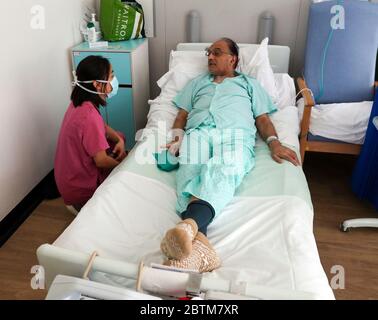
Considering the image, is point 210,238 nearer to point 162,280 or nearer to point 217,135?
point 162,280

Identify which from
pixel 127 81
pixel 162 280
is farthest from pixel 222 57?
pixel 162 280

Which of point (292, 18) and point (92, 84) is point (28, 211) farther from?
point (292, 18)

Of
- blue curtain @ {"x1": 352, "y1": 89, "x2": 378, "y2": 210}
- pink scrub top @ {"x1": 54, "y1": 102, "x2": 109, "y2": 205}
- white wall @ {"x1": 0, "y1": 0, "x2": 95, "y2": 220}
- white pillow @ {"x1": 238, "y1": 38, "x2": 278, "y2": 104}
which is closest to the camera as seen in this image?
pink scrub top @ {"x1": 54, "y1": 102, "x2": 109, "y2": 205}

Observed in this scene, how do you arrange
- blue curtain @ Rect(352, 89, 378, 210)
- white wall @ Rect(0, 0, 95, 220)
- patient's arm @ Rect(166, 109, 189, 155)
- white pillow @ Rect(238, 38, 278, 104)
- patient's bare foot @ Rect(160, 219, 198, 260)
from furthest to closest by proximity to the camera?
white pillow @ Rect(238, 38, 278, 104) → blue curtain @ Rect(352, 89, 378, 210) → white wall @ Rect(0, 0, 95, 220) → patient's arm @ Rect(166, 109, 189, 155) → patient's bare foot @ Rect(160, 219, 198, 260)

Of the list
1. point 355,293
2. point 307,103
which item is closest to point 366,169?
point 307,103

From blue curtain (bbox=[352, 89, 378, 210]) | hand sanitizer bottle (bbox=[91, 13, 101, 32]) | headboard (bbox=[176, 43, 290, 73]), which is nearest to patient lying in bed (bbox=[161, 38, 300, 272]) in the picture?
headboard (bbox=[176, 43, 290, 73])

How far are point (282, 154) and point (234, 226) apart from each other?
62cm

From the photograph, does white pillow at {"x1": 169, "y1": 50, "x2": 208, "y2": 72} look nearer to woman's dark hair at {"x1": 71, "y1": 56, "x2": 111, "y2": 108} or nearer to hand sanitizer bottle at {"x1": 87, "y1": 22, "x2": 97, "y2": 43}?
hand sanitizer bottle at {"x1": 87, "y1": 22, "x2": 97, "y2": 43}

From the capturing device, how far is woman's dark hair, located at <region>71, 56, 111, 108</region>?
72.3 inches

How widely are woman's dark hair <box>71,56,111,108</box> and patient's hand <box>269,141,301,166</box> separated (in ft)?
3.25

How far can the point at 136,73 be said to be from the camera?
2766 mm

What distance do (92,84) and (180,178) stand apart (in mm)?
726
